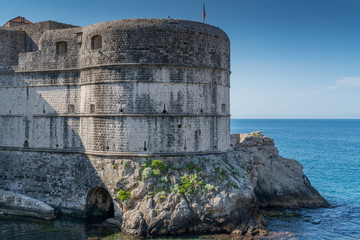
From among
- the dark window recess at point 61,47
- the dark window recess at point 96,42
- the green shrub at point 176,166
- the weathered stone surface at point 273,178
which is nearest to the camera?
the green shrub at point 176,166

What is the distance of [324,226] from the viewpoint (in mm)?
20844

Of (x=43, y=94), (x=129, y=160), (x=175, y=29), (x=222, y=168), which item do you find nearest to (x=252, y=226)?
(x=222, y=168)

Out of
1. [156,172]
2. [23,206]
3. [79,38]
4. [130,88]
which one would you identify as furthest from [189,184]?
[79,38]

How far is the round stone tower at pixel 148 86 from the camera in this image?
2000cm

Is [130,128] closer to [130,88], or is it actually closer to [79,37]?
[130,88]

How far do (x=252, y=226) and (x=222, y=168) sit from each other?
3.51 meters

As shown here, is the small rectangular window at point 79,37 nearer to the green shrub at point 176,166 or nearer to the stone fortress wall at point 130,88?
the stone fortress wall at point 130,88

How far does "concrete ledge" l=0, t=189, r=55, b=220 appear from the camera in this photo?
20.8 metres

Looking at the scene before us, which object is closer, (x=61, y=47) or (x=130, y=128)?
(x=130, y=128)

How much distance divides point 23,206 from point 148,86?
10.3 meters

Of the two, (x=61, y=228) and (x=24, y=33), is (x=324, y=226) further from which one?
(x=24, y=33)

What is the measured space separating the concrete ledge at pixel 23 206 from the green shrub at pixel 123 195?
4495 mm

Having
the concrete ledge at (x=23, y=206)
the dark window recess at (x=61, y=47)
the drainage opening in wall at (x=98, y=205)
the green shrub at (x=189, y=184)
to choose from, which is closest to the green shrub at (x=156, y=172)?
the green shrub at (x=189, y=184)

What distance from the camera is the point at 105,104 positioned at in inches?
805
